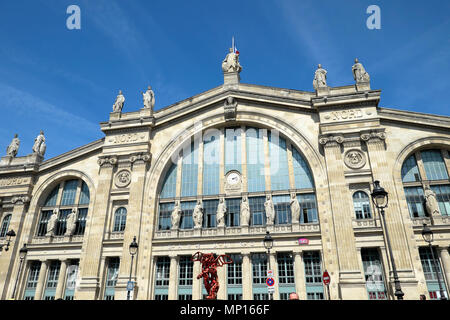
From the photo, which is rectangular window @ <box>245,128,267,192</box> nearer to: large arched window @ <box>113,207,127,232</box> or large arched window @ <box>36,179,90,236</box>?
large arched window @ <box>113,207,127,232</box>

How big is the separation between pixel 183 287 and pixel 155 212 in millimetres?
7196

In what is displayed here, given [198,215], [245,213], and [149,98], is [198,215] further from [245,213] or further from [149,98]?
[149,98]

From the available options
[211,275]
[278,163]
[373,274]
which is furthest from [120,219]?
[373,274]

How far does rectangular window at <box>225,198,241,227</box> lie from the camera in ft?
89.5

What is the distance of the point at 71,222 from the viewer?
30.5m

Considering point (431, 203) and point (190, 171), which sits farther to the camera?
point (190, 171)

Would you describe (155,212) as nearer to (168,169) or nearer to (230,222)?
(168,169)

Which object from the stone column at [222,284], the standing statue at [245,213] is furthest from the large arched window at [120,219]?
the standing statue at [245,213]

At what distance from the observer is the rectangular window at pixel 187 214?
28.2 metres

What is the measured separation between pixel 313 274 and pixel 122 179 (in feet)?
63.8

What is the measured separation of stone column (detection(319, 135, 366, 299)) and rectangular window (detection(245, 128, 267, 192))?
5780 mm

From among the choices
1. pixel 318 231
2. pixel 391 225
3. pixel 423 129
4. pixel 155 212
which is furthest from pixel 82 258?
pixel 423 129

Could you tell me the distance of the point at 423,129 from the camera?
84.7 feet
